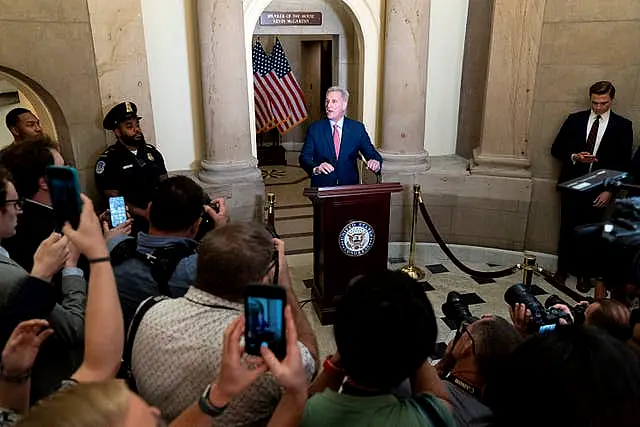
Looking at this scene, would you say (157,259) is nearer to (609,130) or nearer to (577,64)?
(609,130)

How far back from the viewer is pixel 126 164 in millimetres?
4133

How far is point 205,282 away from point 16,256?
132 centimetres

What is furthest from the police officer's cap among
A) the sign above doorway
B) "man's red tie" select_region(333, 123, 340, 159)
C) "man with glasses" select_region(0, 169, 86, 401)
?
the sign above doorway

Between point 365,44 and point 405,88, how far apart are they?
0.72 metres

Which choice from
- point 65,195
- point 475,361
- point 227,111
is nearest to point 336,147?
point 227,111

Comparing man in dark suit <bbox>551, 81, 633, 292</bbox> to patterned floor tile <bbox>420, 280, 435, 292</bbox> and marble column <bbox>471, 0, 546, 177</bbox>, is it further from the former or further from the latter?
patterned floor tile <bbox>420, 280, 435, 292</bbox>

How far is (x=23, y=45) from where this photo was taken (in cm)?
419

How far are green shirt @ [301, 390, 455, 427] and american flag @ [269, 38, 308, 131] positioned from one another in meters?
7.53

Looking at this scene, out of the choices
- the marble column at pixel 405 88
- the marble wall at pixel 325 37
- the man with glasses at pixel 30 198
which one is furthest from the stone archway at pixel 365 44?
the man with glasses at pixel 30 198

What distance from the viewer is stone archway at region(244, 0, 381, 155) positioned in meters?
5.39

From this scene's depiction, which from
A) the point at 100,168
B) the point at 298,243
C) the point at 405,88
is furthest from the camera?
the point at 298,243

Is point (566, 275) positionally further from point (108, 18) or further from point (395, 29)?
point (108, 18)

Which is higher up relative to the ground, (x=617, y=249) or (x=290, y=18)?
(x=290, y=18)

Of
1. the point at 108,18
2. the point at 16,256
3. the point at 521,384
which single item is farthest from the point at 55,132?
the point at 521,384
